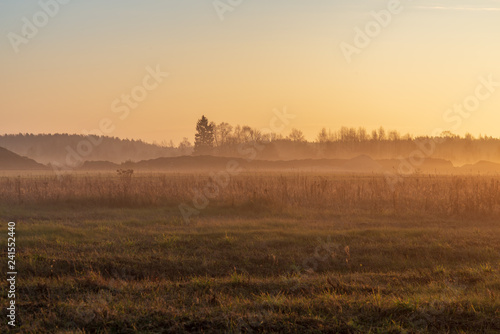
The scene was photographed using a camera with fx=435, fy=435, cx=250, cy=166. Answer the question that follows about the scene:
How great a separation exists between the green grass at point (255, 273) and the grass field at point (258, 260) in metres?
0.03

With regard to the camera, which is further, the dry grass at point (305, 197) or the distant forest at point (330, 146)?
the distant forest at point (330, 146)

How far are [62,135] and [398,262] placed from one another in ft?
666

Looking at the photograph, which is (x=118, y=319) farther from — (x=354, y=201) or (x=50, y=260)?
(x=354, y=201)

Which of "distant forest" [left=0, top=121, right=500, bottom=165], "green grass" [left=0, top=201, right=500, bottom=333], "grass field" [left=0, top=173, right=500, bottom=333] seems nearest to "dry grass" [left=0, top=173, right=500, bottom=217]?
"grass field" [left=0, top=173, right=500, bottom=333]

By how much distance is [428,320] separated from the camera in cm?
635

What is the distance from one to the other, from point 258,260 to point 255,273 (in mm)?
740

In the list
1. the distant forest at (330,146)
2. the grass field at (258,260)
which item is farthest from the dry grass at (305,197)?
the distant forest at (330,146)

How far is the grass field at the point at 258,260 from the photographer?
634cm

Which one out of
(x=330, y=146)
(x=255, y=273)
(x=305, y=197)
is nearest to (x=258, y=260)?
(x=255, y=273)

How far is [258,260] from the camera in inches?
436

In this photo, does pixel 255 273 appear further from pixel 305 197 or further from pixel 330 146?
pixel 330 146

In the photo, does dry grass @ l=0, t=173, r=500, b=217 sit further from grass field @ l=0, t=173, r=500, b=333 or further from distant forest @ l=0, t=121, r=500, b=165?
distant forest @ l=0, t=121, r=500, b=165

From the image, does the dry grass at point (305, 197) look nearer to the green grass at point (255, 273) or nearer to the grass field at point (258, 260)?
the grass field at point (258, 260)

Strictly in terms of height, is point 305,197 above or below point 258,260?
above
